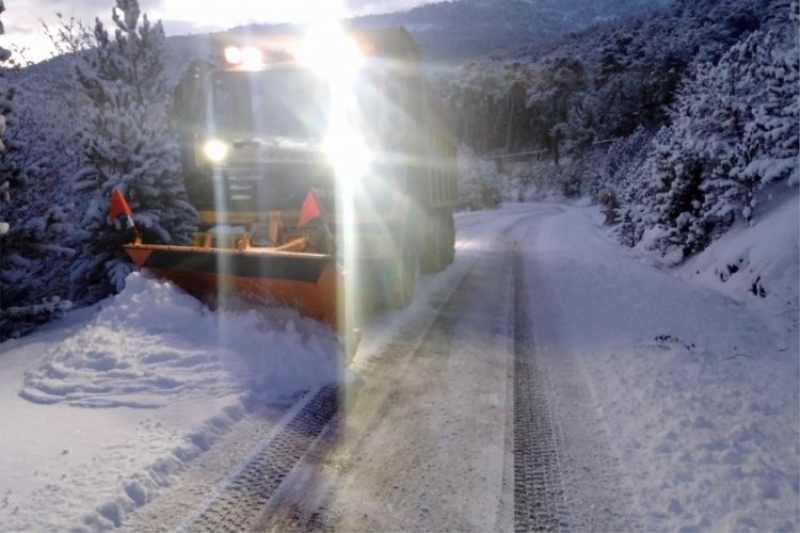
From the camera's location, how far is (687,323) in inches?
277

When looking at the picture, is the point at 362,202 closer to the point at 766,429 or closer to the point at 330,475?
the point at 330,475

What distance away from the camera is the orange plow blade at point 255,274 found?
541cm

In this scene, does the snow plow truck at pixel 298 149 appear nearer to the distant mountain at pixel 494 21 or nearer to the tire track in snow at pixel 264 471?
the tire track in snow at pixel 264 471

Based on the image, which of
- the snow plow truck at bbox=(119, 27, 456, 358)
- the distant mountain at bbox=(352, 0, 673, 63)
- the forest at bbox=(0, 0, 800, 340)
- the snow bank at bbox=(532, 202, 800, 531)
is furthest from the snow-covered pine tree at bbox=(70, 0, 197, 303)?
the distant mountain at bbox=(352, 0, 673, 63)

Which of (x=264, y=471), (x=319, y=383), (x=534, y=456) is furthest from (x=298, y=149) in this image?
(x=534, y=456)

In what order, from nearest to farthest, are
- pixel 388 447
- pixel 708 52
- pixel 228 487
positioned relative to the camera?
pixel 228 487 < pixel 388 447 < pixel 708 52

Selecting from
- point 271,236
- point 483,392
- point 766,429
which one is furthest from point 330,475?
point 271,236

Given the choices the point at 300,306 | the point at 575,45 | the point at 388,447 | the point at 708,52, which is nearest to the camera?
the point at 388,447

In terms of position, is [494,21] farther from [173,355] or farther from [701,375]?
[173,355]

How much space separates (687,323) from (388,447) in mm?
4594

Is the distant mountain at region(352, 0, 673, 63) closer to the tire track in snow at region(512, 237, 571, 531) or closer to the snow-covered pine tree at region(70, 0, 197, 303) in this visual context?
the snow-covered pine tree at region(70, 0, 197, 303)

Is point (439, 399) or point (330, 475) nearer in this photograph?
point (330, 475)

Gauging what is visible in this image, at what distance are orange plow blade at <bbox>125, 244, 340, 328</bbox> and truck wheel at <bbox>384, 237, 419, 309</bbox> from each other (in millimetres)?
2010

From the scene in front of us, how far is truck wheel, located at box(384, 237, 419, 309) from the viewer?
24.9ft
